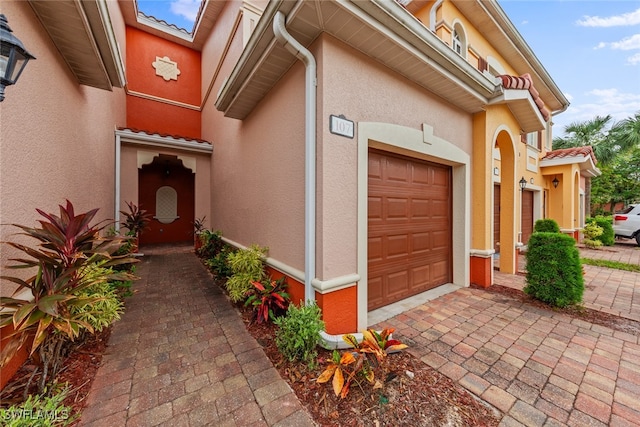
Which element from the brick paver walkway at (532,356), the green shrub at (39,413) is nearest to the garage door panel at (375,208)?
the brick paver walkway at (532,356)

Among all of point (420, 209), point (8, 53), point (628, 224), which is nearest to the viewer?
point (8, 53)

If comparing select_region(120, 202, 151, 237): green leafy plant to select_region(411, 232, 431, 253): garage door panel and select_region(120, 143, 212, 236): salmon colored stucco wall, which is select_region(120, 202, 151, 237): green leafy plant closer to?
select_region(120, 143, 212, 236): salmon colored stucco wall

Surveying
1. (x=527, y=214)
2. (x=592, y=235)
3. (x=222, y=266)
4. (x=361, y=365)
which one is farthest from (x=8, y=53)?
(x=592, y=235)

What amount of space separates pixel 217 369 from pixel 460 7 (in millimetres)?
8205

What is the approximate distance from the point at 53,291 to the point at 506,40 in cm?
1031

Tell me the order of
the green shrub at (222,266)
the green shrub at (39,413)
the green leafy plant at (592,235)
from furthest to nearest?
the green leafy plant at (592,235) → the green shrub at (222,266) → the green shrub at (39,413)

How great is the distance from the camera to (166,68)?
806 centimetres

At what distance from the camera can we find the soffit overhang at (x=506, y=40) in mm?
5504

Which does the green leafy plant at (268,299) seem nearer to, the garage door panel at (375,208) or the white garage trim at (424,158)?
the white garage trim at (424,158)

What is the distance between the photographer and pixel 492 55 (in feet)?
22.0

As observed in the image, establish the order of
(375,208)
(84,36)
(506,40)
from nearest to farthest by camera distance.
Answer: (84,36) → (375,208) → (506,40)

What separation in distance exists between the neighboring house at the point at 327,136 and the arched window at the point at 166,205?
266 cm

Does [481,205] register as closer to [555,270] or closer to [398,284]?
[555,270]

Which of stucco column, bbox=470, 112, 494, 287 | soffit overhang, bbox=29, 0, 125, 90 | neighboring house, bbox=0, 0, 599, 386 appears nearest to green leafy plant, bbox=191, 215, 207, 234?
neighboring house, bbox=0, 0, 599, 386
